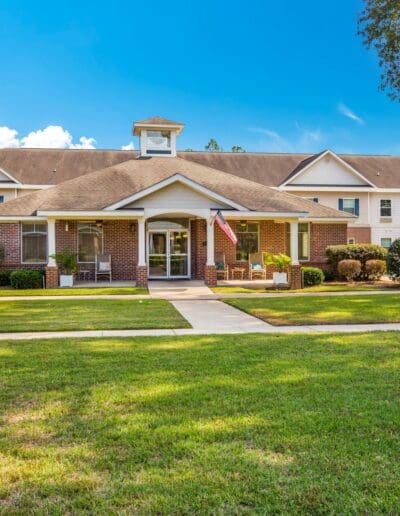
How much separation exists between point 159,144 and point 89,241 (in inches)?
323

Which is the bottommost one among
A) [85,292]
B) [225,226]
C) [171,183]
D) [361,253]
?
[85,292]

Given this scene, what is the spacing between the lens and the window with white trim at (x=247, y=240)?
888 inches

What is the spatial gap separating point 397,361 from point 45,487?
4839 millimetres

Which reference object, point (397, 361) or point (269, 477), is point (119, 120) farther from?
point (269, 477)

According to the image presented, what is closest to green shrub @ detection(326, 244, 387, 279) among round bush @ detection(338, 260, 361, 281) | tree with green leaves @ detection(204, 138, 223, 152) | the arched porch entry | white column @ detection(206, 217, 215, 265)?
round bush @ detection(338, 260, 361, 281)

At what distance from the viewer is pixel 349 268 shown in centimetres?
2064

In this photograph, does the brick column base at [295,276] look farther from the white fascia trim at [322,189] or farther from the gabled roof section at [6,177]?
the gabled roof section at [6,177]

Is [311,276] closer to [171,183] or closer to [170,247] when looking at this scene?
[170,247]

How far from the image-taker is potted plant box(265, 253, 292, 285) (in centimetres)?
1880

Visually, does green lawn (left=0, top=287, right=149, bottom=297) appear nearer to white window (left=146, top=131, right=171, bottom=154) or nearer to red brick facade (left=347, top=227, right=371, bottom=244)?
white window (left=146, top=131, right=171, bottom=154)

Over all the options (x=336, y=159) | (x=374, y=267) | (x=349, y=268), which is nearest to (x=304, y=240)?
(x=349, y=268)

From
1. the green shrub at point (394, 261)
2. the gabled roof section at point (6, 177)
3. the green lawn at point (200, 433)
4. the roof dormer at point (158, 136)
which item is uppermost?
the roof dormer at point (158, 136)

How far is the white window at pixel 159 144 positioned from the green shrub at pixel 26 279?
1069cm

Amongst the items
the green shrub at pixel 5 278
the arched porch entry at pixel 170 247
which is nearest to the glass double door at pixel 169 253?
the arched porch entry at pixel 170 247
